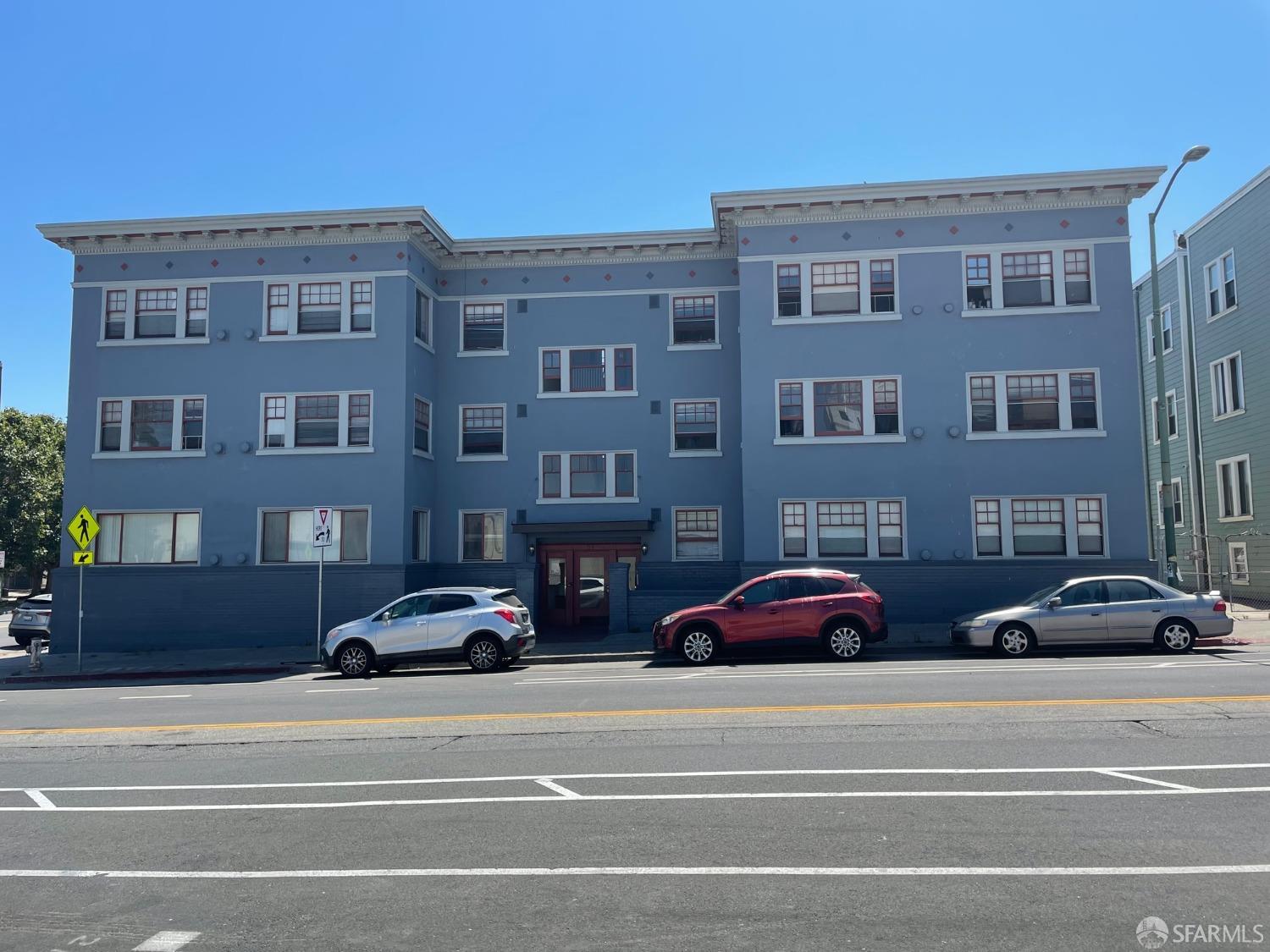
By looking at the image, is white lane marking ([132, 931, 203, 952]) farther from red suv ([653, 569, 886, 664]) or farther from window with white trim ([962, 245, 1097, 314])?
window with white trim ([962, 245, 1097, 314])

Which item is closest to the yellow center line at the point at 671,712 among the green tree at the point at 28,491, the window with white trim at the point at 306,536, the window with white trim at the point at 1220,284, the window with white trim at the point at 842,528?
the window with white trim at the point at 842,528

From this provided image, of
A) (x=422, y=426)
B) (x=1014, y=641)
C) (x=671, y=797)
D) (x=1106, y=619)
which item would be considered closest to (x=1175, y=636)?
(x=1106, y=619)

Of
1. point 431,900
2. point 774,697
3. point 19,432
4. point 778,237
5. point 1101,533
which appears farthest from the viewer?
point 19,432

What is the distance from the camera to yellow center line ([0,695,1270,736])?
11062 mm

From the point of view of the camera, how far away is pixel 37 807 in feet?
26.0

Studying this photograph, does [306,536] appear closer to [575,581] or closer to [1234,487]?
[575,581]

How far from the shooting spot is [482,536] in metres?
25.1

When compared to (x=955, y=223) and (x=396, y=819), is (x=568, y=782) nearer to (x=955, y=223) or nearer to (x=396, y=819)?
(x=396, y=819)

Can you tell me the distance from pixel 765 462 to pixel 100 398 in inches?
654

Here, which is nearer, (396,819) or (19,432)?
(396,819)

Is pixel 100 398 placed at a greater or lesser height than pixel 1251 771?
greater

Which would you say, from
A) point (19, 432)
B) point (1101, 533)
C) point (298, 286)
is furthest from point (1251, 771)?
point (19, 432)

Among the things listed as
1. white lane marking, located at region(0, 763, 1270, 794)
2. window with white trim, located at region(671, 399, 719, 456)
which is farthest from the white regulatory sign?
white lane marking, located at region(0, 763, 1270, 794)

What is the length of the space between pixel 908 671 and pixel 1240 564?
66.2 feet
